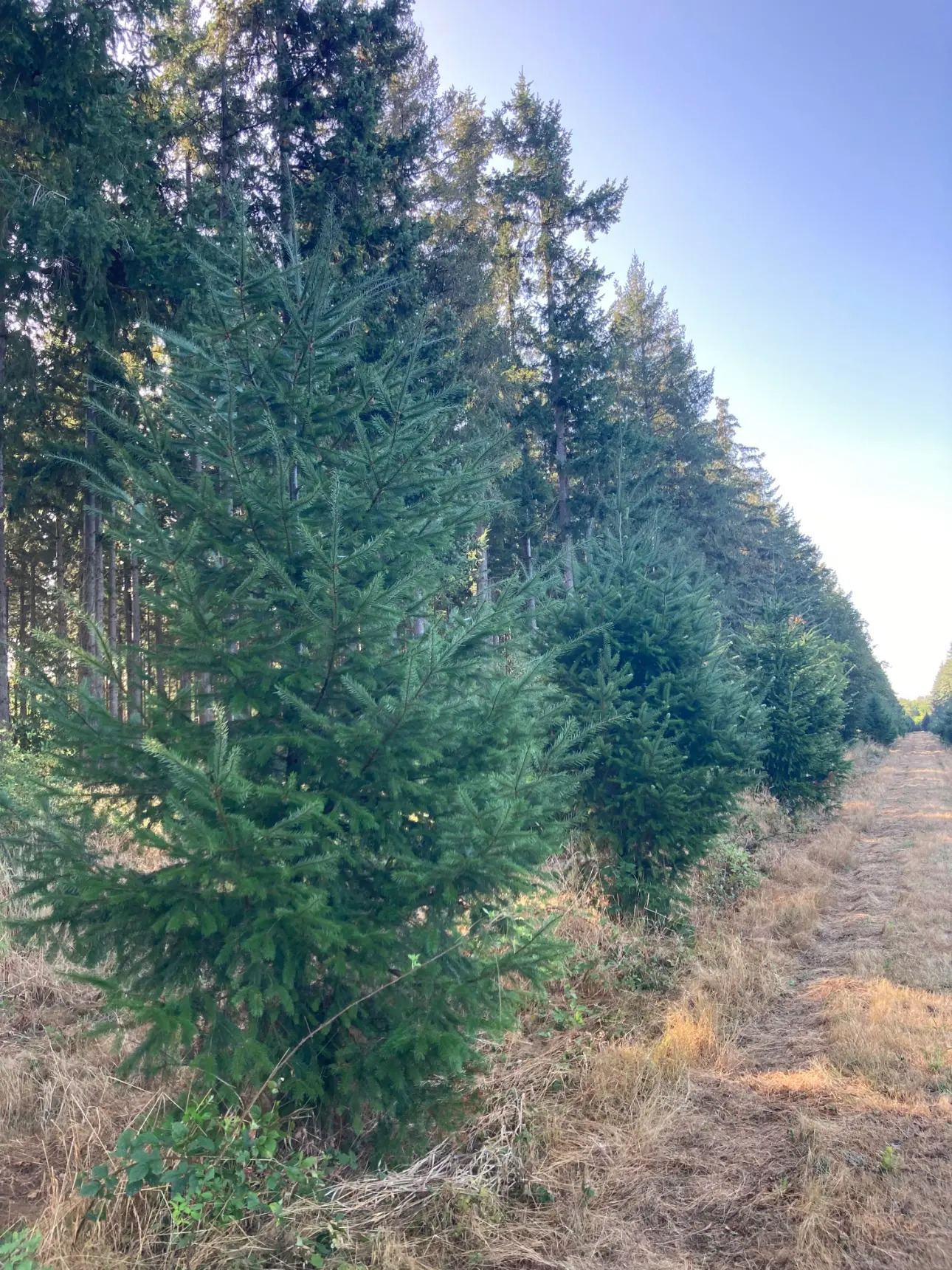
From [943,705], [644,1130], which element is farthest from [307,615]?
[943,705]

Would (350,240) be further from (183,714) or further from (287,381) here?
(183,714)

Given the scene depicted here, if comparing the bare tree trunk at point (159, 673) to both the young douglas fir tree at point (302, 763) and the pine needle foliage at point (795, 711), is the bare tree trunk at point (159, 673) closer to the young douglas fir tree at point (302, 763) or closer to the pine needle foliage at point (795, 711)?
the young douglas fir tree at point (302, 763)

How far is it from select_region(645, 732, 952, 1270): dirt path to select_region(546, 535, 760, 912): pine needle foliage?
1.62 m

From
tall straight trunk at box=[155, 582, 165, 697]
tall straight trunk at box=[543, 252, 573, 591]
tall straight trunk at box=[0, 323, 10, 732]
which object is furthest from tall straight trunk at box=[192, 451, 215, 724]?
tall straight trunk at box=[543, 252, 573, 591]

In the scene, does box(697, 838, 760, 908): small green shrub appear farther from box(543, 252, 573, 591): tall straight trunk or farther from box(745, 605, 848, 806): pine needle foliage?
box(543, 252, 573, 591): tall straight trunk

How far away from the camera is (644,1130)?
4199mm

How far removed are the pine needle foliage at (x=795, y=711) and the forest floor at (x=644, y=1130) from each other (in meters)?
8.07

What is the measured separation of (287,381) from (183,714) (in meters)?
1.94

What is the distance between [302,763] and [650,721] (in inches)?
177

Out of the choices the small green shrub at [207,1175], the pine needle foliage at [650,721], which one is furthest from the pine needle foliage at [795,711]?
the small green shrub at [207,1175]

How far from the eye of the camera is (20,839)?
333 centimetres

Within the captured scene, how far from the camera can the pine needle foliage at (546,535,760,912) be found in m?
7.37

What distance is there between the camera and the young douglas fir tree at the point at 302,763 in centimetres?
303

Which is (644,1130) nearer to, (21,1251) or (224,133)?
(21,1251)
